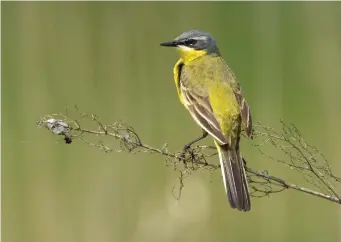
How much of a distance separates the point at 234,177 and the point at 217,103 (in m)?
0.50

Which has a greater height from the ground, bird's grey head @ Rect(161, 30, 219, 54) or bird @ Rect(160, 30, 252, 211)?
bird's grey head @ Rect(161, 30, 219, 54)

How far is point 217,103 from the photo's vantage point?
4301 millimetres

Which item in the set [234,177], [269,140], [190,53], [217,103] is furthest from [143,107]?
[269,140]

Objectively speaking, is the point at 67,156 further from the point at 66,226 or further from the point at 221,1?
the point at 221,1

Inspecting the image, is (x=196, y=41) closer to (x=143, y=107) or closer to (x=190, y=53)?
(x=190, y=53)

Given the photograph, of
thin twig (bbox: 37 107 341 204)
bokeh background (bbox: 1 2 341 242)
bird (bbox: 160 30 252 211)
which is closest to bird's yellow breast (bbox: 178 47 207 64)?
bird (bbox: 160 30 252 211)

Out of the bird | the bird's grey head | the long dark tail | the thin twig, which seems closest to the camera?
the thin twig

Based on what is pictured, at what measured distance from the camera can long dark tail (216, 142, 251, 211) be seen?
3797 mm

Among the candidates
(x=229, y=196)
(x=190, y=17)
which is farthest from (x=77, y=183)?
(x=190, y=17)

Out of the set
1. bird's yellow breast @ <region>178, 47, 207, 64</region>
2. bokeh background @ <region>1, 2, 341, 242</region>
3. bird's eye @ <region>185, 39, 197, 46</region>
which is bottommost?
bokeh background @ <region>1, 2, 341, 242</region>

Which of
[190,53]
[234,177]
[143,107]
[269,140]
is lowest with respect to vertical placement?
[143,107]

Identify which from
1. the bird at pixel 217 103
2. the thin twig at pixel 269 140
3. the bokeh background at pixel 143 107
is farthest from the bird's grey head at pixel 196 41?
the thin twig at pixel 269 140

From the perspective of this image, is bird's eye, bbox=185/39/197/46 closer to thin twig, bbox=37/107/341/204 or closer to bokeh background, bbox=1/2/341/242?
bokeh background, bbox=1/2/341/242

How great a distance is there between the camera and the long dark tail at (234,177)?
380cm
